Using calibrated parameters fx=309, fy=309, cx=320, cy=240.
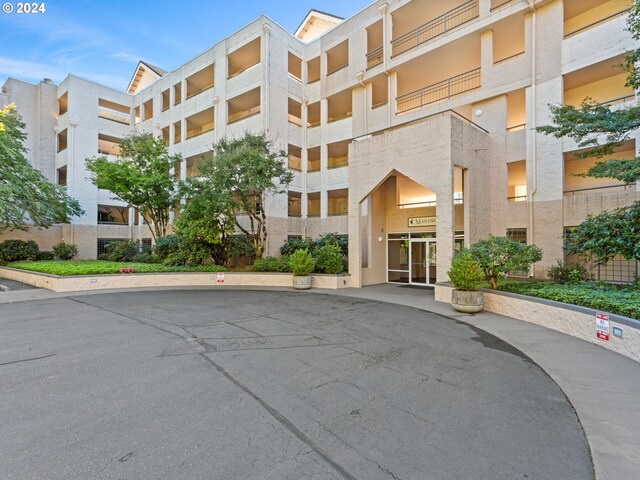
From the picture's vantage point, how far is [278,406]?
3916 mm

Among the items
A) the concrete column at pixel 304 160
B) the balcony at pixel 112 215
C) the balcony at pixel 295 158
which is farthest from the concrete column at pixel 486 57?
the balcony at pixel 112 215

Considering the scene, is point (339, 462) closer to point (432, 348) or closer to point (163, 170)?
point (432, 348)

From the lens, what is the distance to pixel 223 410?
381 centimetres

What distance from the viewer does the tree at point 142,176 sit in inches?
725

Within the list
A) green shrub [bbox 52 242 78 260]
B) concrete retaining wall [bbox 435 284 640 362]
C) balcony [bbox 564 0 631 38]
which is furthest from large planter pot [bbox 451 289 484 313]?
green shrub [bbox 52 242 78 260]

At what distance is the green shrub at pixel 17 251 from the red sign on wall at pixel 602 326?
30147mm

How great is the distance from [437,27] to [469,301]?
609 inches

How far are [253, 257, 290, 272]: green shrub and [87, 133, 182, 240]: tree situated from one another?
297 inches

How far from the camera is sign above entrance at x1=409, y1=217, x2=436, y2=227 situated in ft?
50.9

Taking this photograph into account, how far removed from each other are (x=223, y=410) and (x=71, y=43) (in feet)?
60.2

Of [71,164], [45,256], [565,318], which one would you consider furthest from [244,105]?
[565,318]

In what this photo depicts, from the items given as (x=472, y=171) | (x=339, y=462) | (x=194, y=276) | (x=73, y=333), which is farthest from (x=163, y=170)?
(x=339, y=462)

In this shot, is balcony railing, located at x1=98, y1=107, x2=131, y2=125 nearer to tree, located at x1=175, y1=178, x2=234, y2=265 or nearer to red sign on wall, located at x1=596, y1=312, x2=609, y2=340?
tree, located at x1=175, y1=178, x2=234, y2=265

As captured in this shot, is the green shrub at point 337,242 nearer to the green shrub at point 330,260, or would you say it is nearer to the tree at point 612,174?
the green shrub at point 330,260
